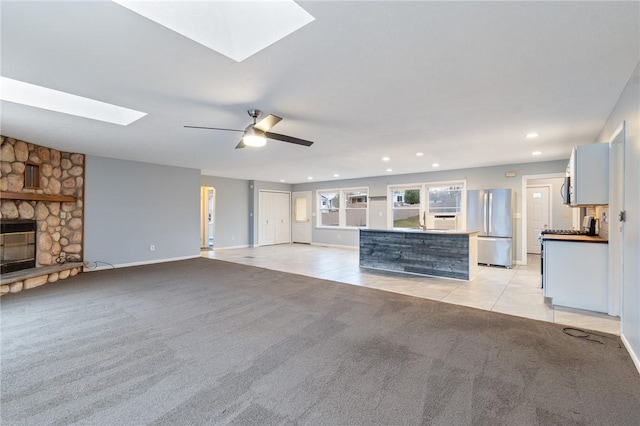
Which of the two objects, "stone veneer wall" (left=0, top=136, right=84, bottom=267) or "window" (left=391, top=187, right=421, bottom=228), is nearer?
"stone veneer wall" (left=0, top=136, right=84, bottom=267)

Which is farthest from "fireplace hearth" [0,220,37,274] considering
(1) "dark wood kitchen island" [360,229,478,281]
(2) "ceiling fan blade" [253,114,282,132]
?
(1) "dark wood kitchen island" [360,229,478,281]

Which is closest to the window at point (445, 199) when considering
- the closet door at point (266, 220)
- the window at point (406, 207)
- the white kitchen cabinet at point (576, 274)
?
the window at point (406, 207)

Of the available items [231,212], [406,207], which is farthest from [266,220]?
[406,207]

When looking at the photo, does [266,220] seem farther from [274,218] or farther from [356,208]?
[356,208]

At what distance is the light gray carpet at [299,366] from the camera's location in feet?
5.66

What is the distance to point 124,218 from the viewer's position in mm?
6332

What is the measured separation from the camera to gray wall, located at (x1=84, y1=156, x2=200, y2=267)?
595cm

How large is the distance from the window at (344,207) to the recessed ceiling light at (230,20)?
7.72m

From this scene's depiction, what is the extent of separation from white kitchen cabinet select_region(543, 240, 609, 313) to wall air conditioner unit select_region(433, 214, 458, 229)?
11.6 ft

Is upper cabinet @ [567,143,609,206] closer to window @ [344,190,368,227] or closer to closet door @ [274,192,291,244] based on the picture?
window @ [344,190,368,227]

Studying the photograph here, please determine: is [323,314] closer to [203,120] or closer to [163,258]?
[203,120]

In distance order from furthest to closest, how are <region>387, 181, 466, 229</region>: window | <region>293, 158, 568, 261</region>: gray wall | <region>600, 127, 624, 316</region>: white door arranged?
<region>387, 181, 466, 229</region>: window → <region>293, 158, 568, 261</region>: gray wall → <region>600, 127, 624, 316</region>: white door

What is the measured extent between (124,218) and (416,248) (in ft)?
20.6

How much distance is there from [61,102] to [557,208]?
10645mm
